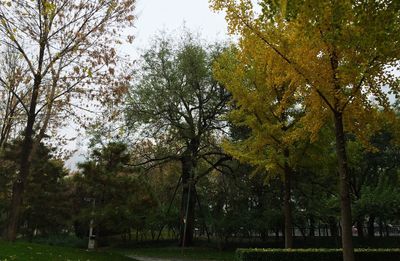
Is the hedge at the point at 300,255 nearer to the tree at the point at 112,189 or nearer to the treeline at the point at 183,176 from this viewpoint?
the treeline at the point at 183,176

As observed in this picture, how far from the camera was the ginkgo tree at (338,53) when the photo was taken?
6.67 m

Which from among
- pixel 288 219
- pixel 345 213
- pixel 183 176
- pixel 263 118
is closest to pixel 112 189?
pixel 183 176

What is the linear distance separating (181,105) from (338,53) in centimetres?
1434

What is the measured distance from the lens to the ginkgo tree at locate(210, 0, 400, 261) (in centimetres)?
667

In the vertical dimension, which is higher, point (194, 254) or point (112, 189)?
point (112, 189)

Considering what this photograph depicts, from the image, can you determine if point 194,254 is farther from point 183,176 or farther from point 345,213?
point 345,213

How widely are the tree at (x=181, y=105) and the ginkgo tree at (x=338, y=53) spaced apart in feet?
34.4

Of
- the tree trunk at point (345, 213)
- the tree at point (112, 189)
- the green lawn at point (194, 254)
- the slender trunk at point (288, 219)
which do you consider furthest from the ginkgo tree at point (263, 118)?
the tree at point (112, 189)

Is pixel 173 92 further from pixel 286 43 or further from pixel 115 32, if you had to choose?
pixel 286 43

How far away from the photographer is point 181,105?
23.1m

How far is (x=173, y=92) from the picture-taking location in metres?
21.9

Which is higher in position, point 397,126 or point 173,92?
point 173,92

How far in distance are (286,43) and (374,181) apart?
23205 millimetres

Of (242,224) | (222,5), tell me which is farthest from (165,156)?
(222,5)
